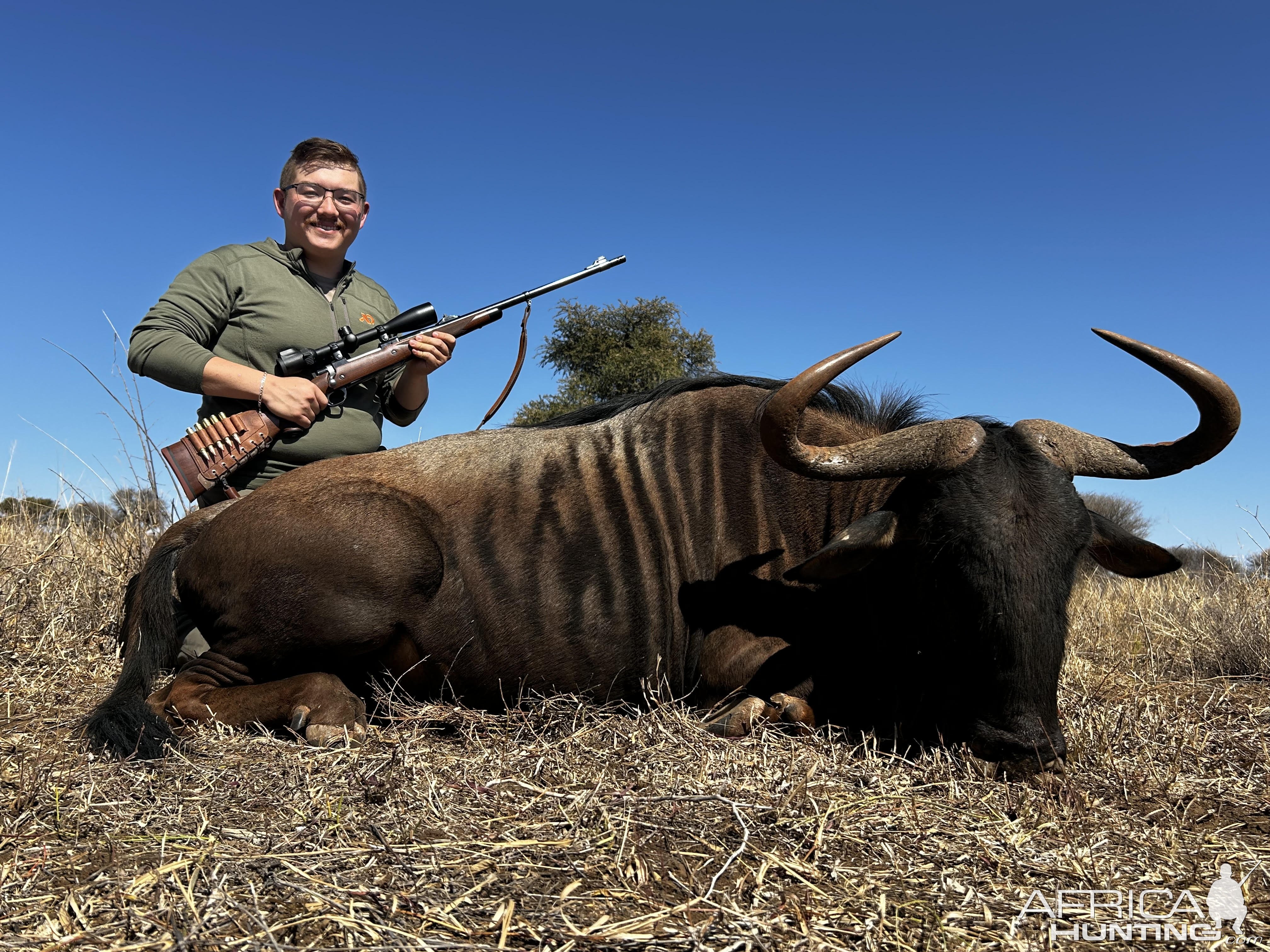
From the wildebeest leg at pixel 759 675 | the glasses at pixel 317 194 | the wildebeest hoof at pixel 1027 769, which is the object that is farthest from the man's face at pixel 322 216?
the wildebeest hoof at pixel 1027 769

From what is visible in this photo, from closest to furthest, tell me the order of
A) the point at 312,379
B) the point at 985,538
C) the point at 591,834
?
the point at 591,834, the point at 985,538, the point at 312,379

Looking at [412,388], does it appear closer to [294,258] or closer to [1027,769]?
[294,258]

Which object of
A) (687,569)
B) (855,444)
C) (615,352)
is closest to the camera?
(855,444)

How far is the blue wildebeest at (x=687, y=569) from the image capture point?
2893mm

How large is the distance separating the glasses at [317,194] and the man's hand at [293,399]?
3.67 ft

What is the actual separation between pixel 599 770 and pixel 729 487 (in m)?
1.44

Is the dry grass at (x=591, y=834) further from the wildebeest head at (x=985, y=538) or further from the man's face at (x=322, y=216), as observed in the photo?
the man's face at (x=322, y=216)

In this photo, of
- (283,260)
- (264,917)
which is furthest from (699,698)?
(283,260)

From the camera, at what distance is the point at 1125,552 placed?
3.32 metres

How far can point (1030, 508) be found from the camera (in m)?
2.89

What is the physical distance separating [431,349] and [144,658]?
2090 mm

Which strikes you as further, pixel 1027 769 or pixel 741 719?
pixel 741 719

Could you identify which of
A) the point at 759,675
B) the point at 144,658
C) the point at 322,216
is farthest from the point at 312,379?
the point at 759,675

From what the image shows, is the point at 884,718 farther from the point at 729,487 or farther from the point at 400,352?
the point at 400,352
